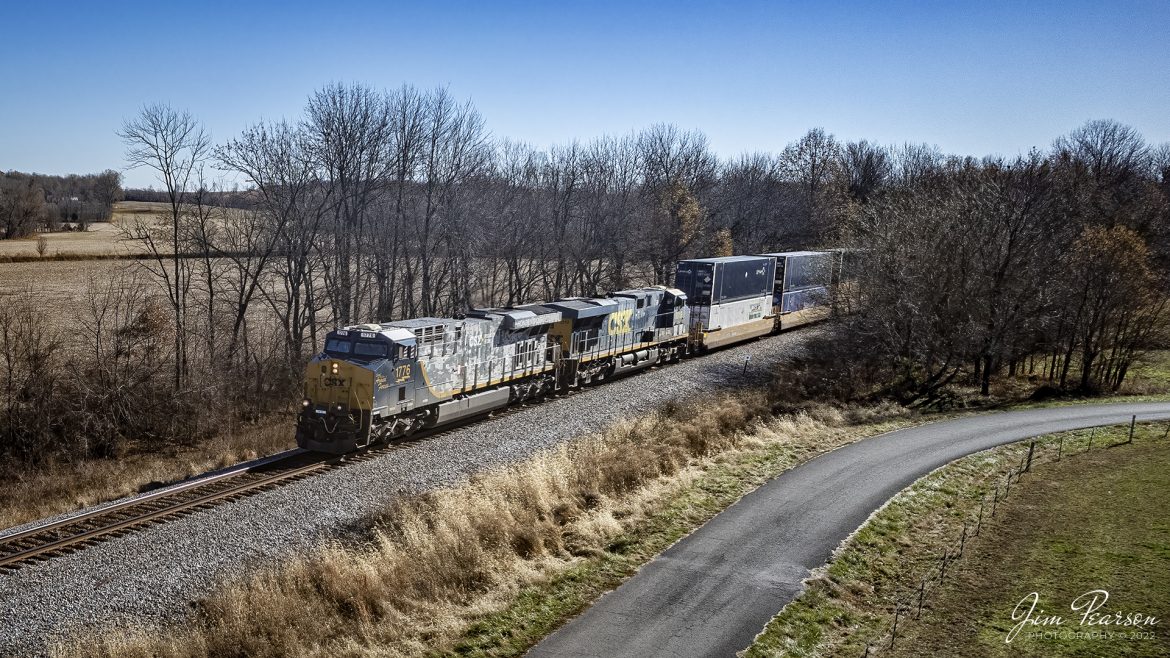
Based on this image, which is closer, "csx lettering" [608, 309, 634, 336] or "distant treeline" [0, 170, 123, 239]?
"csx lettering" [608, 309, 634, 336]

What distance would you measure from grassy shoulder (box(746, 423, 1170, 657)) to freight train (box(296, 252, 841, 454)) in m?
12.5

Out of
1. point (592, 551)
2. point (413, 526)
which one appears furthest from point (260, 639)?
point (592, 551)

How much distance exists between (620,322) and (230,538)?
1822 cm

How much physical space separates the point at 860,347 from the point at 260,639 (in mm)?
29067

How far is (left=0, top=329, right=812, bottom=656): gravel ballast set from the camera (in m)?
11.9

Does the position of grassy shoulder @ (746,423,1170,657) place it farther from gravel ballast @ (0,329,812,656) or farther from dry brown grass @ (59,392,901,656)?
gravel ballast @ (0,329,812,656)

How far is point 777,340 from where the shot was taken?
1617 inches

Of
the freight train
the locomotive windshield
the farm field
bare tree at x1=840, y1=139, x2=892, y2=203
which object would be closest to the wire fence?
the freight train

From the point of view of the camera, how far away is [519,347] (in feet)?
83.5

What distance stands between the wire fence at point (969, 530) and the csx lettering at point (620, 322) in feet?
48.9

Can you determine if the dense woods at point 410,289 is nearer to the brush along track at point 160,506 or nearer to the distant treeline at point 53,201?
the brush along track at point 160,506

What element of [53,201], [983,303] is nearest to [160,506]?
[983,303]

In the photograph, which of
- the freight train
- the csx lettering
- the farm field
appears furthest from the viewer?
the farm field

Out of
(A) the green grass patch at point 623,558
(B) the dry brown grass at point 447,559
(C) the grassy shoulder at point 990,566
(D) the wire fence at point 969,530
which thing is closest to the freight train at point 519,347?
(B) the dry brown grass at point 447,559
